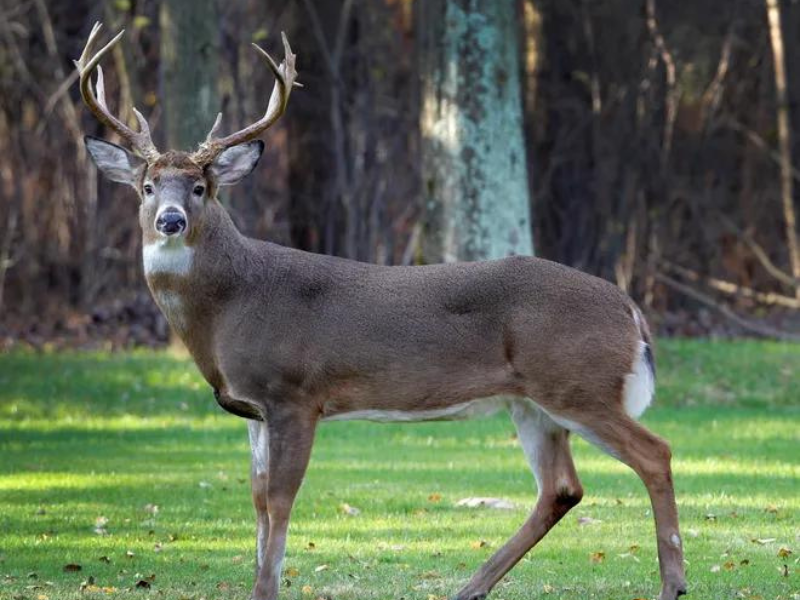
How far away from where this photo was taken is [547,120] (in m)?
22.0

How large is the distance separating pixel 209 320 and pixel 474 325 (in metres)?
1.23

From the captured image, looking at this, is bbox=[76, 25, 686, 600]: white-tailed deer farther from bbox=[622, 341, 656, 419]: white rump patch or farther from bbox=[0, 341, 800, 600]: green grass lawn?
bbox=[0, 341, 800, 600]: green grass lawn

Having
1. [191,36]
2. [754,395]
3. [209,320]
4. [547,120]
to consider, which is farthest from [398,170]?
[209,320]

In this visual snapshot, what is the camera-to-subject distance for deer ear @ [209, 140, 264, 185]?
27.0ft

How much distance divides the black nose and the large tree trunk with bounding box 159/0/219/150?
8905 mm

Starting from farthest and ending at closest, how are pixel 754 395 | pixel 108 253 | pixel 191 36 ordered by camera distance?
pixel 108 253, pixel 191 36, pixel 754 395

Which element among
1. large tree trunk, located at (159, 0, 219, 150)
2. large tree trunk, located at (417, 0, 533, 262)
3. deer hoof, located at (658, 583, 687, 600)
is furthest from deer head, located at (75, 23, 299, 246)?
large tree trunk, located at (159, 0, 219, 150)

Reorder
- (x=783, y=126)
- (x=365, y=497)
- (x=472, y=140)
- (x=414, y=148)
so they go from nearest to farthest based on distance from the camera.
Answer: (x=365, y=497), (x=472, y=140), (x=783, y=126), (x=414, y=148)

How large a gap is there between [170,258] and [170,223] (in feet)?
1.20

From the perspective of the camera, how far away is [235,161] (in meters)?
8.30

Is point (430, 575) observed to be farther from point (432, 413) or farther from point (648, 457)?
point (648, 457)

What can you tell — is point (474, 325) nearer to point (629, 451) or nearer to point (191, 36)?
point (629, 451)

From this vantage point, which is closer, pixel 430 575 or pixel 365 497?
pixel 430 575

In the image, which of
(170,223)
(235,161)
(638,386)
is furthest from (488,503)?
(170,223)
